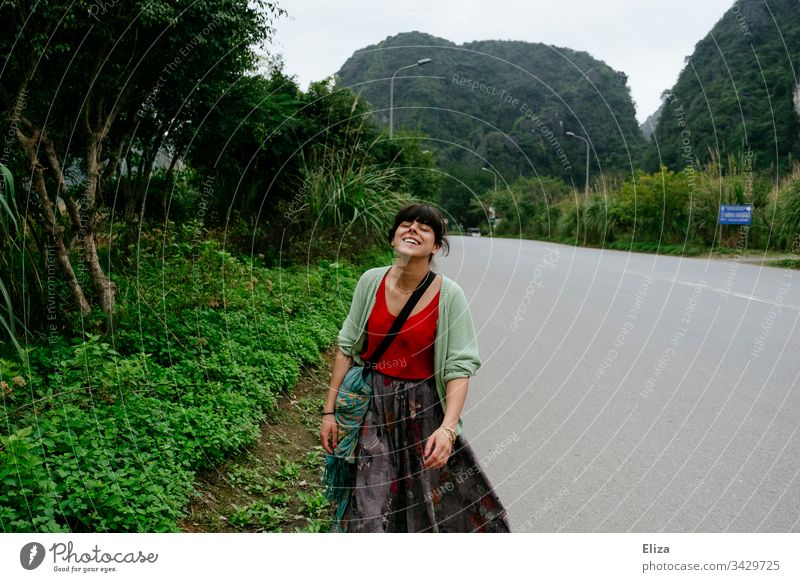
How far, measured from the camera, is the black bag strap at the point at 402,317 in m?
2.51

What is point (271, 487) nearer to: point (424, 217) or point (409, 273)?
point (409, 273)

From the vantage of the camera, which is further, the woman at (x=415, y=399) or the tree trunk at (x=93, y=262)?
the tree trunk at (x=93, y=262)

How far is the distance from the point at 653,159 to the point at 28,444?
2931 centimetres

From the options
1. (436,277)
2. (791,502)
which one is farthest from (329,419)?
(791,502)

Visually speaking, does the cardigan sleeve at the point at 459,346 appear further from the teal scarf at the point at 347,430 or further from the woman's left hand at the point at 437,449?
the teal scarf at the point at 347,430

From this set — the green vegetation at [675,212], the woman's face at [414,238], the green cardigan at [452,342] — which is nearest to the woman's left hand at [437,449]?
the green cardigan at [452,342]

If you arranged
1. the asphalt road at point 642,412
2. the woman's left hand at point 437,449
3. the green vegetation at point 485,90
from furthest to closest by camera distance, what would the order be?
1. the green vegetation at point 485,90
2. the asphalt road at point 642,412
3. the woman's left hand at point 437,449

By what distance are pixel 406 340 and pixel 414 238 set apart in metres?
0.35

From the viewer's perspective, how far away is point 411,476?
260 centimetres

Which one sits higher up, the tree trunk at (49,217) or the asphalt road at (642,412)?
the tree trunk at (49,217)

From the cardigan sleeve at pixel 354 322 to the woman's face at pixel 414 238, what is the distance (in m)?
0.23

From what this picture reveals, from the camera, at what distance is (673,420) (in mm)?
4660
